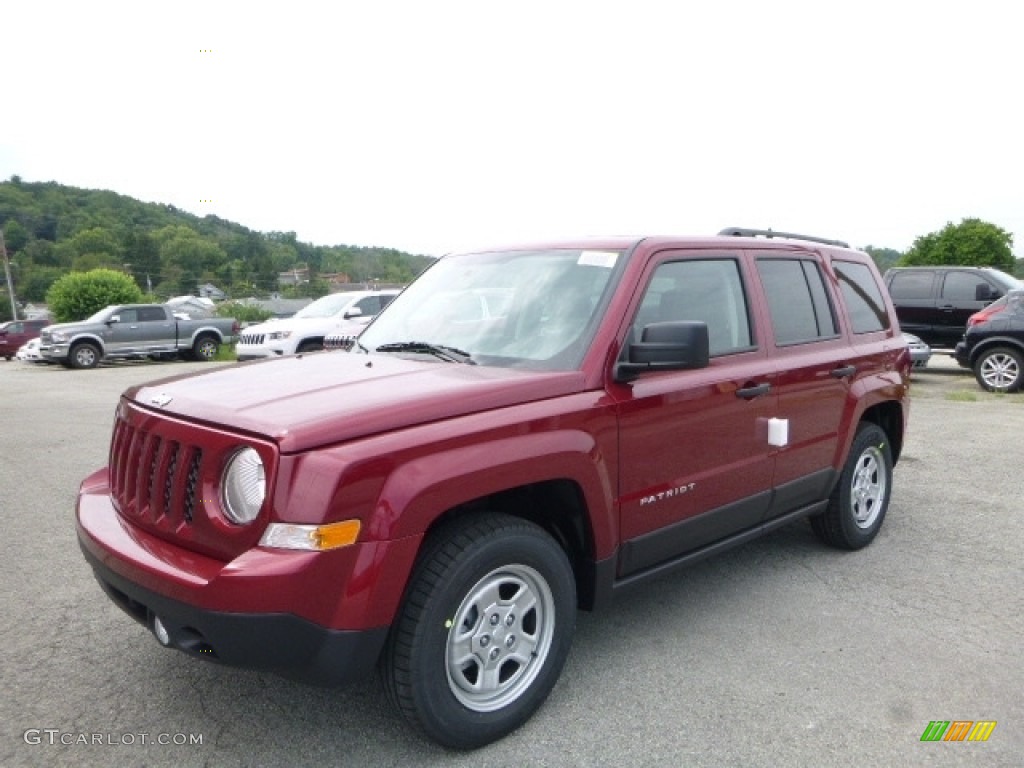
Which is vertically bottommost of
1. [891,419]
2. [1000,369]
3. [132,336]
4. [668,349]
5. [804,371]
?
[1000,369]

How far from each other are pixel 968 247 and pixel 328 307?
2059 inches

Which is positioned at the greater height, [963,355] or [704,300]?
[704,300]

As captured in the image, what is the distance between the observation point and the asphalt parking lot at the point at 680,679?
2740 millimetres

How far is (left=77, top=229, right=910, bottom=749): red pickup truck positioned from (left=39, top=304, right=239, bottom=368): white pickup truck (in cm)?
1947

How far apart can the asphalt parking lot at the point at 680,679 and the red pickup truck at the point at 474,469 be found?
1.18 feet

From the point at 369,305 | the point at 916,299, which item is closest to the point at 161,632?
the point at 369,305

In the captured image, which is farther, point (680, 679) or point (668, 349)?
point (680, 679)

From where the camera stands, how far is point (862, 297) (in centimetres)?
490

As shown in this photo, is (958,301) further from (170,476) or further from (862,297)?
(170,476)

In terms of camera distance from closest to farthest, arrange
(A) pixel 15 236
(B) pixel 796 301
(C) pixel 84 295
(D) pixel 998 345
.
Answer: (B) pixel 796 301 → (D) pixel 998 345 → (C) pixel 84 295 → (A) pixel 15 236

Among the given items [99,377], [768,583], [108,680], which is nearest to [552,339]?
[768,583]

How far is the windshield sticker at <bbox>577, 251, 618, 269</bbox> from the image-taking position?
3.43 meters

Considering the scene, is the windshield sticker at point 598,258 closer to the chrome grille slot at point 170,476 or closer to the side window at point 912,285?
the chrome grille slot at point 170,476

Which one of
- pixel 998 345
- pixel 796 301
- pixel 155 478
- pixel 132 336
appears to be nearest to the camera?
pixel 155 478
